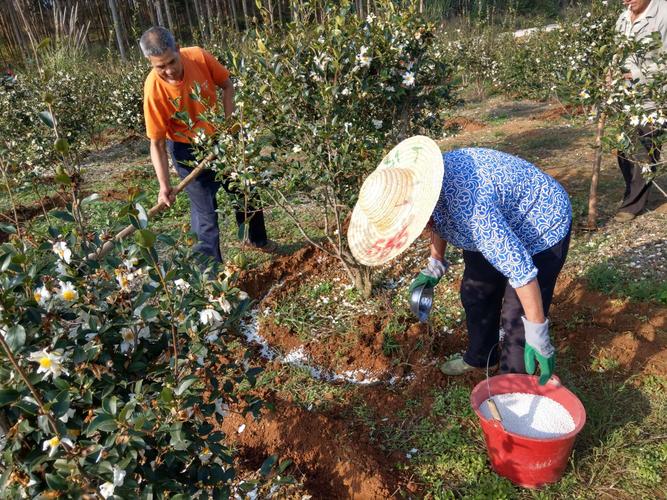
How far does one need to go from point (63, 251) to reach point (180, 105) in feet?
7.97

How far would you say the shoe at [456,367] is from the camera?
2.74 meters

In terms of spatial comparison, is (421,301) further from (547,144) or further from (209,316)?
(547,144)

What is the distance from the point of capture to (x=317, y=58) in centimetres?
276

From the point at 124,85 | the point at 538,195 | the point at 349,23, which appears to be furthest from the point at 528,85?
the point at 538,195

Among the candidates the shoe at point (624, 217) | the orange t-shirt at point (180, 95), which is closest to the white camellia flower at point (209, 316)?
the orange t-shirt at point (180, 95)

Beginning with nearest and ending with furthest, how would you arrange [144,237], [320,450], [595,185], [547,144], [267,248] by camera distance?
[144,237] → [320,450] → [595,185] → [267,248] → [547,144]

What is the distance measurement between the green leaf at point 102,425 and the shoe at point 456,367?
205 cm

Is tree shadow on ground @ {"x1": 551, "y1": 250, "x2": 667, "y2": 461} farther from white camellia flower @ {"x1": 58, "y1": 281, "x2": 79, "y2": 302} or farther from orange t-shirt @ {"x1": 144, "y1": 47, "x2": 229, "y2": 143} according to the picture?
orange t-shirt @ {"x1": 144, "y1": 47, "x2": 229, "y2": 143}

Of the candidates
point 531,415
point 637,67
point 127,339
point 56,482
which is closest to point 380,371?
point 531,415

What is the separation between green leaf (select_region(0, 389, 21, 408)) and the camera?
1.04 metres

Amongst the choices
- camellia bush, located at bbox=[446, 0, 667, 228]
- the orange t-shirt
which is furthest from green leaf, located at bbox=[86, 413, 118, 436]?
camellia bush, located at bbox=[446, 0, 667, 228]

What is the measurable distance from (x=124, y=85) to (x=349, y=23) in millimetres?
6360

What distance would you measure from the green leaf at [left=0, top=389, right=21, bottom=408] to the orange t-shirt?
8.37 ft

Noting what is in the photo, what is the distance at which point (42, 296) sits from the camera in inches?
46.1
